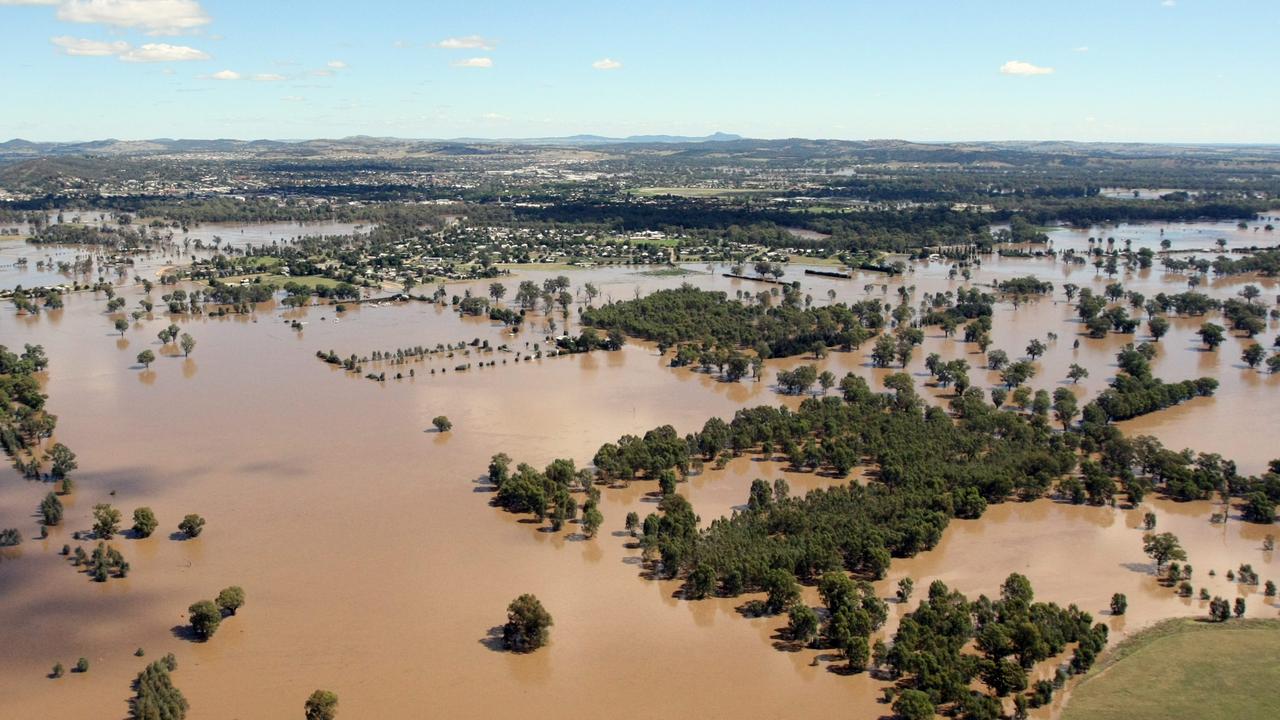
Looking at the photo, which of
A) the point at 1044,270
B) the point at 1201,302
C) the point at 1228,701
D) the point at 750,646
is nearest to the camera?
the point at 1228,701

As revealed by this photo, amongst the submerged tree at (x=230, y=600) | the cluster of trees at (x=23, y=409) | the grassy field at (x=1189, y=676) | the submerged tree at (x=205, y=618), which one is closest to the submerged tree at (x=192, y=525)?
the submerged tree at (x=230, y=600)

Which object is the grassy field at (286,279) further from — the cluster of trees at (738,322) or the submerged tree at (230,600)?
the submerged tree at (230,600)

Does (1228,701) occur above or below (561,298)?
below

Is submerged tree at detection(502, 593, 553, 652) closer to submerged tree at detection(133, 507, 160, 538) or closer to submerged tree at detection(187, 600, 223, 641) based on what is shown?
submerged tree at detection(187, 600, 223, 641)

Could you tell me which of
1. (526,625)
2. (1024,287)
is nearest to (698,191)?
(1024,287)

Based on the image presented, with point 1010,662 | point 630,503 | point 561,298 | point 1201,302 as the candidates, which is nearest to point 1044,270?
point 1201,302

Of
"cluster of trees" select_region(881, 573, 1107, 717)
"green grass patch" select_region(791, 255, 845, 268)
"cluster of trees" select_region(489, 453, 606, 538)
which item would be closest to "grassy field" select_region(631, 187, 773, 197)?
"green grass patch" select_region(791, 255, 845, 268)

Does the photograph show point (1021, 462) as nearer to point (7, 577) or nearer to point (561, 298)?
point (7, 577)
